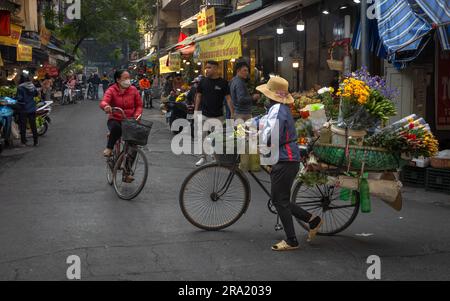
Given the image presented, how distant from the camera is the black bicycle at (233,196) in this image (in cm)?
670

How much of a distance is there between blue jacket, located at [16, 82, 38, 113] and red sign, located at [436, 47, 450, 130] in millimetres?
9619

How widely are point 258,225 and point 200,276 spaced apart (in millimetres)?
2084

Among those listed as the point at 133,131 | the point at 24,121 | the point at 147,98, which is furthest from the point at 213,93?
the point at 147,98

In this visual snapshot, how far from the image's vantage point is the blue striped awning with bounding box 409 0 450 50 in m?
8.76

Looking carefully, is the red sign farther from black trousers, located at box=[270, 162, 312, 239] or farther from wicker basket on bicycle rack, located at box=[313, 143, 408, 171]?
black trousers, located at box=[270, 162, 312, 239]

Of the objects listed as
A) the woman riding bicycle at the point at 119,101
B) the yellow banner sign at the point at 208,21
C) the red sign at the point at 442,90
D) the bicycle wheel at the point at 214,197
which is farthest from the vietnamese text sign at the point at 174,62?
the bicycle wheel at the point at 214,197

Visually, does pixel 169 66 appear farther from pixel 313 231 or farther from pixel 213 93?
pixel 313 231

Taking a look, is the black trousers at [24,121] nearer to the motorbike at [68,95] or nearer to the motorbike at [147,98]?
the motorbike at [147,98]

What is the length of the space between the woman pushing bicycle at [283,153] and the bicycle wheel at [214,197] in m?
0.70

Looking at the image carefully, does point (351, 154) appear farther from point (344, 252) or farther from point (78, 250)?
point (78, 250)

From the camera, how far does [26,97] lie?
15031mm

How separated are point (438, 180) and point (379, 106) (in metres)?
3.88
